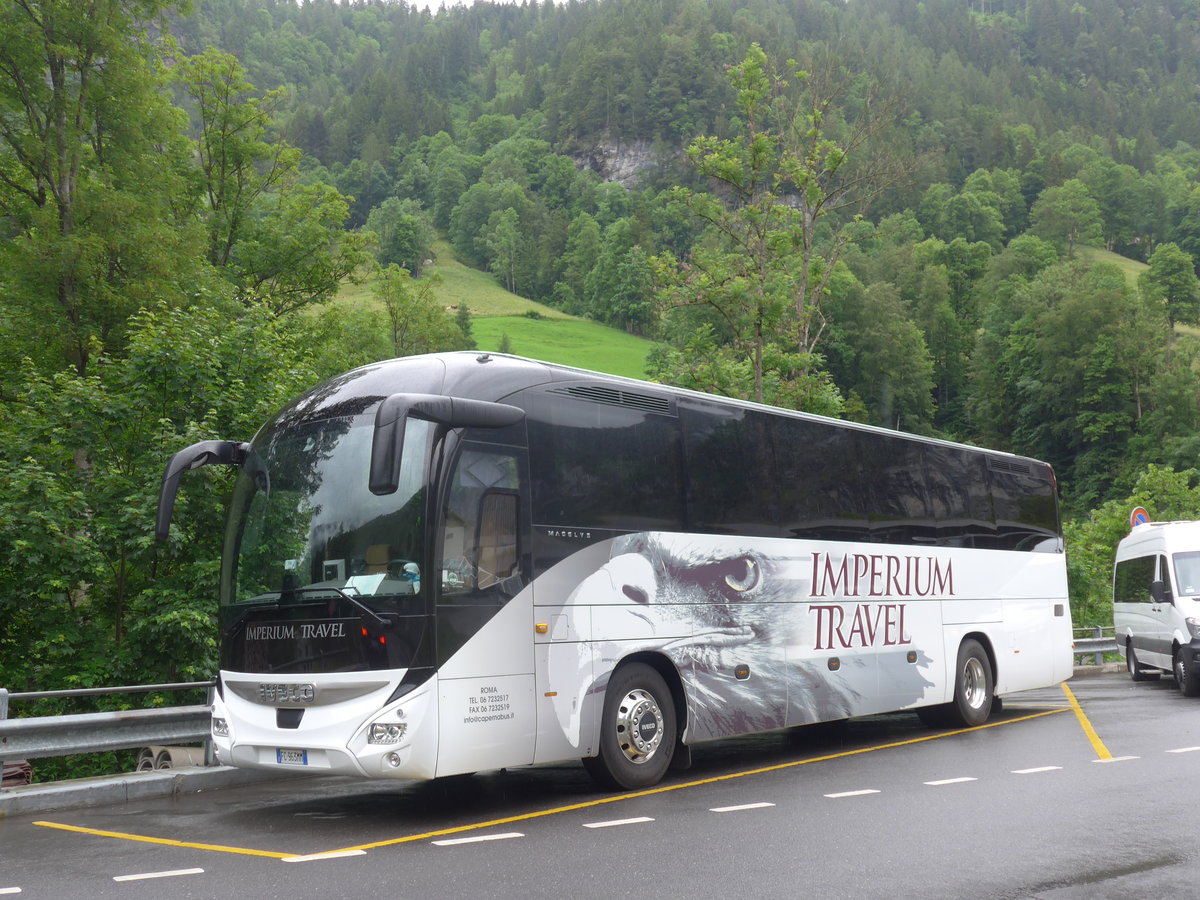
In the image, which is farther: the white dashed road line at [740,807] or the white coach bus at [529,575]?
the white dashed road line at [740,807]

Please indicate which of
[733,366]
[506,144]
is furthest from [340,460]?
[506,144]

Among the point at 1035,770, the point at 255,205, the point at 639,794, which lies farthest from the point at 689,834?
the point at 255,205

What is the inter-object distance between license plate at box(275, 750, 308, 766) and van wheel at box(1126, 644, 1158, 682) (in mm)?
18687

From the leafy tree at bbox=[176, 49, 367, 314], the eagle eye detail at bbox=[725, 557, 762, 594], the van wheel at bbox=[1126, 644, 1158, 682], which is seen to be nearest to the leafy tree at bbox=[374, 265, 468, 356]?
the leafy tree at bbox=[176, 49, 367, 314]

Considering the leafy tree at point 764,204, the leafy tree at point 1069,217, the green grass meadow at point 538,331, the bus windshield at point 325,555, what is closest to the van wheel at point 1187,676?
the leafy tree at point 764,204

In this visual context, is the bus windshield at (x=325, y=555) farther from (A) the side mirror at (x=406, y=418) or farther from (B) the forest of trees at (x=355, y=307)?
(B) the forest of trees at (x=355, y=307)

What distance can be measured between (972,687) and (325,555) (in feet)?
32.3

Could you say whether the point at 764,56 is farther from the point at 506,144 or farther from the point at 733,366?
the point at 506,144

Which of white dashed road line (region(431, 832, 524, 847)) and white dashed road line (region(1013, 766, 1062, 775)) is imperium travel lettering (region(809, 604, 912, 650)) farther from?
white dashed road line (region(431, 832, 524, 847))

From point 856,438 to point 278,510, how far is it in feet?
23.5

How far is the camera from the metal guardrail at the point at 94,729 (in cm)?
945

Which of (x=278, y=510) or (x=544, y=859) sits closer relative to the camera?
(x=544, y=859)

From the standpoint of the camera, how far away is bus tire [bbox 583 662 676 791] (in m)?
9.77

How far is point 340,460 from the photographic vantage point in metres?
8.96
